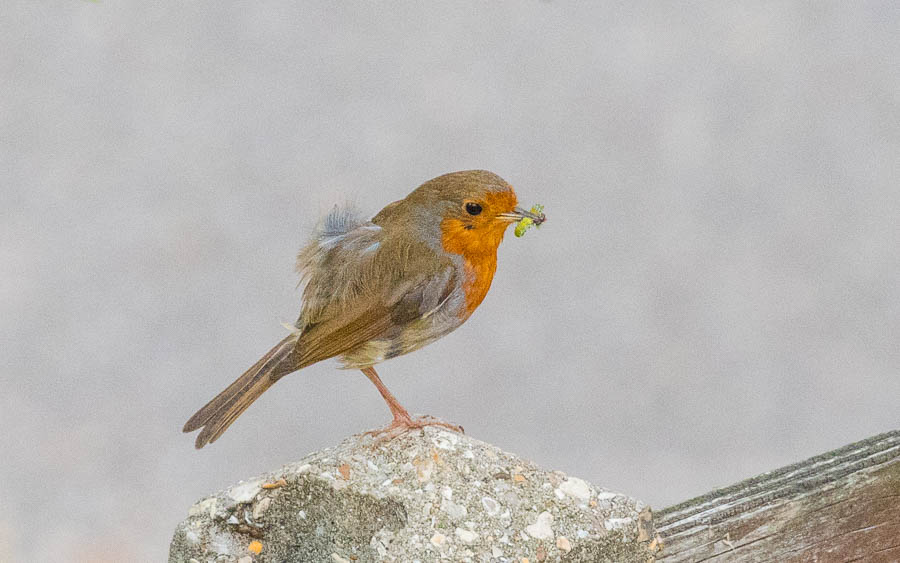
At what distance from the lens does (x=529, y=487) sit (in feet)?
7.98

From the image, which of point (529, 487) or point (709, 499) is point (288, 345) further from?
point (709, 499)

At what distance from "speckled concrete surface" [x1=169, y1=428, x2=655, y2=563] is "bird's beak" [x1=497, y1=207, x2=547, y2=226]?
0.52 meters

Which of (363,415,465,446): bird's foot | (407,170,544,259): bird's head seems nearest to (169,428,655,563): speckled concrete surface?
(363,415,465,446): bird's foot

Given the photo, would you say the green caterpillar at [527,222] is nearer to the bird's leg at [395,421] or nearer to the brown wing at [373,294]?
the brown wing at [373,294]

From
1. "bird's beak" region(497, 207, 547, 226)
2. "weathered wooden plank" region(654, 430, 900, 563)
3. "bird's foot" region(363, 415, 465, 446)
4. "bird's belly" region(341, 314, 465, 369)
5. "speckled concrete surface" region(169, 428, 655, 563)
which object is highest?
"bird's beak" region(497, 207, 547, 226)

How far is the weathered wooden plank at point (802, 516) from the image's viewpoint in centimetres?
236

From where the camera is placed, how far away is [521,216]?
2414mm

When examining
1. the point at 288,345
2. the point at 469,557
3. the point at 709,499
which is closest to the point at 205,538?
the point at 288,345

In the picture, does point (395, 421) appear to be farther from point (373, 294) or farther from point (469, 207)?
point (469, 207)

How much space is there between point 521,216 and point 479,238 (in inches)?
4.4

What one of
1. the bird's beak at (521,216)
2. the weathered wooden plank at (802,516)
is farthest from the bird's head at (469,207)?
the weathered wooden plank at (802,516)

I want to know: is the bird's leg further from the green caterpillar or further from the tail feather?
the green caterpillar

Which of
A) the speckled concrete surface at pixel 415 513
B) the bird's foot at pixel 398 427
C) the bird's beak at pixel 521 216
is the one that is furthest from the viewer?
the bird's foot at pixel 398 427

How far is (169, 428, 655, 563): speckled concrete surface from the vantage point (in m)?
2.30
